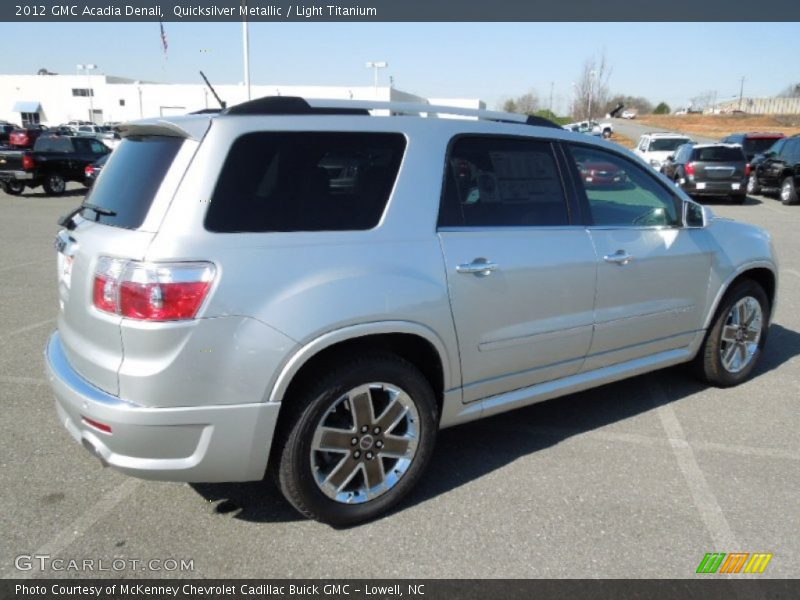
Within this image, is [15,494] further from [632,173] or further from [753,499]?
Answer: [632,173]

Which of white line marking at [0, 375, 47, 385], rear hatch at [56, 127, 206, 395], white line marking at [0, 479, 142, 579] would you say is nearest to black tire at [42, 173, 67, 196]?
white line marking at [0, 375, 47, 385]

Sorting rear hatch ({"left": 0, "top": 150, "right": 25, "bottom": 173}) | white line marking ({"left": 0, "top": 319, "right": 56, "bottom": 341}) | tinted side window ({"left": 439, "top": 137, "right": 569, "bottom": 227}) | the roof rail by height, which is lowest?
white line marking ({"left": 0, "top": 319, "right": 56, "bottom": 341})

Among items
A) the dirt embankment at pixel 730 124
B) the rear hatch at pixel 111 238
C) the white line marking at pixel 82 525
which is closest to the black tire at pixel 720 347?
the rear hatch at pixel 111 238

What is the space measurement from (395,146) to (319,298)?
89 centimetres

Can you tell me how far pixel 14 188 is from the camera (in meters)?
18.4

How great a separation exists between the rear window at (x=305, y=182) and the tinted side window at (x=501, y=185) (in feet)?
1.12

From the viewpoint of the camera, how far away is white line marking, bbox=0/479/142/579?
2492 mm

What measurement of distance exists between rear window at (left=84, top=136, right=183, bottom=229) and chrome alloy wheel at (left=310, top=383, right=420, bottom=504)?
117 cm

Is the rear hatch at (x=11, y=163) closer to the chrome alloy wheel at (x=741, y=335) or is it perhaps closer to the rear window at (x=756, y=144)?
the chrome alloy wheel at (x=741, y=335)

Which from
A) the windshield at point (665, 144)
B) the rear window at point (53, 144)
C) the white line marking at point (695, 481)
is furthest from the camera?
the windshield at point (665, 144)

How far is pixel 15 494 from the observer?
3.01 metres

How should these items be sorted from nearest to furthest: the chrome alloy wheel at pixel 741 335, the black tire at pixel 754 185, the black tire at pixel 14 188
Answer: the chrome alloy wheel at pixel 741 335 < the black tire at pixel 14 188 < the black tire at pixel 754 185

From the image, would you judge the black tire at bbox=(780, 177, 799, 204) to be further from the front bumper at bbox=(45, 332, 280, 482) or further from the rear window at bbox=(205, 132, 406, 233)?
the front bumper at bbox=(45, 332, 280, 482)

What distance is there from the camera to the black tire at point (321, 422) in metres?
2.58
